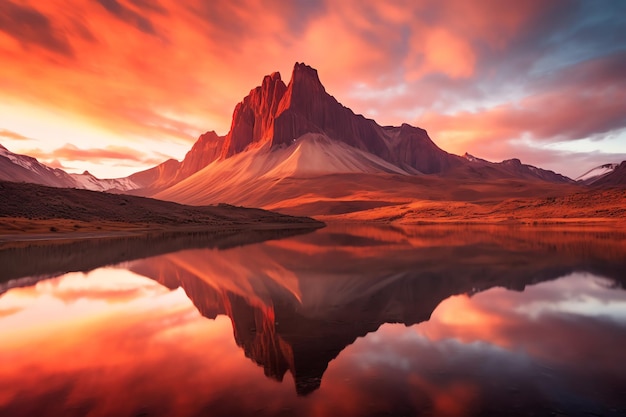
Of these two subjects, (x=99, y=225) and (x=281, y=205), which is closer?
(x=99, y=225)

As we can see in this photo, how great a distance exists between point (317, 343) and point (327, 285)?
7864 mm

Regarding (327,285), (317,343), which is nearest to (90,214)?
(327,285)

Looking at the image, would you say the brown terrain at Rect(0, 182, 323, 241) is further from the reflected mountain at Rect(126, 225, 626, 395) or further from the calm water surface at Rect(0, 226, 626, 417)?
the calm water surface at Rect(0, 226, 626, 417)

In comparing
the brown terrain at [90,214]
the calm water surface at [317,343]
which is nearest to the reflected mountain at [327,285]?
the calm water surface at [317,343]

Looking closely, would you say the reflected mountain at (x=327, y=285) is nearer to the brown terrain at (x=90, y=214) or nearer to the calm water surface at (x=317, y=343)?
the calm water surface at (x=317, y=343)

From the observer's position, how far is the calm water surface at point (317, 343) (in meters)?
6.57

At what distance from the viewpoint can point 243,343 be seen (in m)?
9.77

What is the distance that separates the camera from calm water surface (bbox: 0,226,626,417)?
6.57 metres

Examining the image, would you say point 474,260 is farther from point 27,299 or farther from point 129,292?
point 27,299

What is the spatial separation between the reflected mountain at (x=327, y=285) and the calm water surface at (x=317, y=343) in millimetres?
90

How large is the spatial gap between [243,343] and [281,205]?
490ft

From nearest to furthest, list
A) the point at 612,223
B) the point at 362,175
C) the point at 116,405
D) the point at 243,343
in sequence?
1. the point at 116,405
2. the point at 243,343
3. the point at 612,223
4. the point at 362,175

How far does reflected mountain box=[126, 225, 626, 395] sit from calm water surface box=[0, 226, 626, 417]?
0.09 metres

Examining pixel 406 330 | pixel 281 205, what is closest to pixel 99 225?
pixel 406 330
